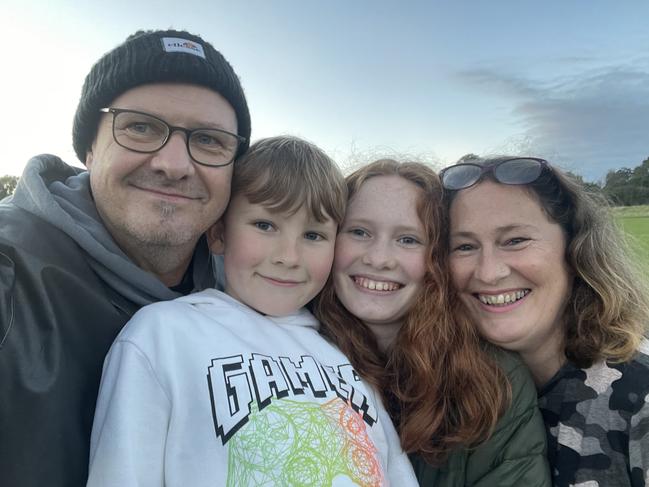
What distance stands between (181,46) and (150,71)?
0.27 m

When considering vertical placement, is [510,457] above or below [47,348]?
below

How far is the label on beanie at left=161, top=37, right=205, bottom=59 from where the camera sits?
102 inches

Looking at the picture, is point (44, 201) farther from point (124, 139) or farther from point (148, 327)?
point (148, 327)

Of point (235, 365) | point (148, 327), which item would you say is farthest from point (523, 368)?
point (148, 327)

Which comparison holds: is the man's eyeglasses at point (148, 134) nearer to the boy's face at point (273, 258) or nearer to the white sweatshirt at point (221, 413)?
the boy's face at point (273, 258)

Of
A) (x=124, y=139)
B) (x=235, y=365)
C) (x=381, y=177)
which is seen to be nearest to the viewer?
(x=235, y=365)

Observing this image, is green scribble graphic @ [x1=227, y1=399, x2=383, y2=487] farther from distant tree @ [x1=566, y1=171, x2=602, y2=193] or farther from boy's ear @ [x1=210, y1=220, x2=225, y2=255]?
distant tree @ [x1=566, y1=171, x2=602, y2=193]

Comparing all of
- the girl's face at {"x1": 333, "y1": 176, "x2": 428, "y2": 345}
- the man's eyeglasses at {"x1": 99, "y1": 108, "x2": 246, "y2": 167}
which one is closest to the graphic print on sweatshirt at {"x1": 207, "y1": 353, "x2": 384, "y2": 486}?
the girl's face at {"x1": 333, "y1": 176, "x2": 428, "y2": 345}

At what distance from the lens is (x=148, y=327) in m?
1.97

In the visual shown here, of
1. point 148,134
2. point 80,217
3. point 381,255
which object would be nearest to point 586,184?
point 381,255

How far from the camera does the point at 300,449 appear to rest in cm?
185

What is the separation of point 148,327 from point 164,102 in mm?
1237

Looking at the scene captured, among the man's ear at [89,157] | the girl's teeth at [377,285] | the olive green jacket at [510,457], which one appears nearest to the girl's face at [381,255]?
the girl's teeth at [377,285]

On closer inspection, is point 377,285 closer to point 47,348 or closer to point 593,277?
point 593,277
